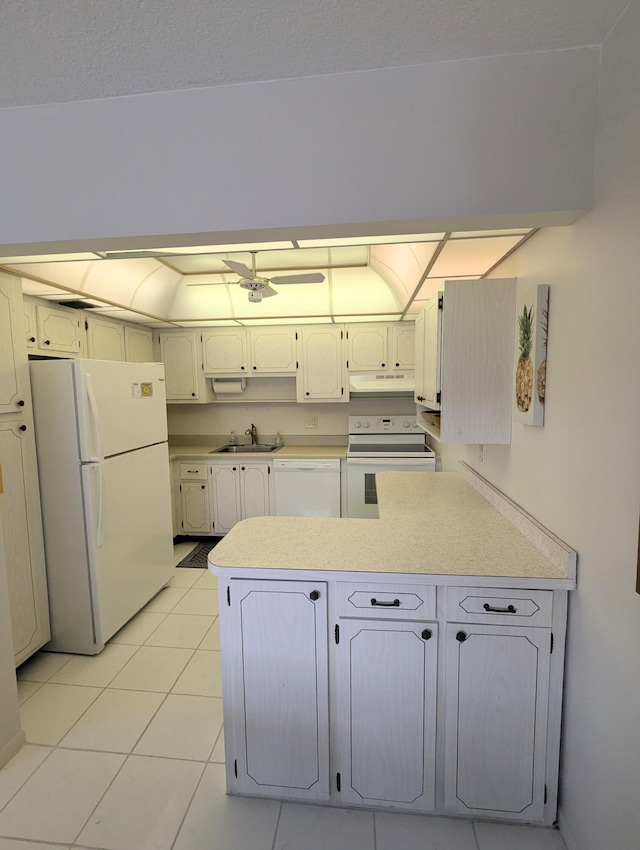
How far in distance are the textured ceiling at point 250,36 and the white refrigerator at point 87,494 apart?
140 centimetres

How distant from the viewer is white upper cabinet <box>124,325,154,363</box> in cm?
346

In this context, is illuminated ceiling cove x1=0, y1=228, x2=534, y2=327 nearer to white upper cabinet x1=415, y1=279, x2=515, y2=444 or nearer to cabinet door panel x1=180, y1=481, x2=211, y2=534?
white upper cabinet x1=415, y1=279, x2=515, y2=444

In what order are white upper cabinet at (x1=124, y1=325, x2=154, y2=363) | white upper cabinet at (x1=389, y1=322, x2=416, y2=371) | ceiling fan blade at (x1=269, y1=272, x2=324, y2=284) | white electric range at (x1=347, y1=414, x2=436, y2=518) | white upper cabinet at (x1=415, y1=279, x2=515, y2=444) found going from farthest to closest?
white upper cabinet at (x1=389, y1=322, x2=416, y2=371), white electric range at (x1=347, y1=414, x2=436, y2=518), white upper cabinet at (x1=124, y1=325, x2=154, y2=363), ceiling fan blade at (x1=269, y1=272, x2=324, y2=284), white upper cabinet at (x1=415, y1=279, x2=515, y2=444)

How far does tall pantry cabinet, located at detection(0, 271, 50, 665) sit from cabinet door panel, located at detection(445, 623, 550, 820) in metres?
2.13

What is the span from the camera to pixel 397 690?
4.41ft

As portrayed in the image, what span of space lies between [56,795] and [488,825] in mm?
1608

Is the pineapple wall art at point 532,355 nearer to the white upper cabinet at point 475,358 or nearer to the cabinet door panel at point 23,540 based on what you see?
the white upper cabinet at point 475,358

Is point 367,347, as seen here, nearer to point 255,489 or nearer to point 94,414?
point 255,489

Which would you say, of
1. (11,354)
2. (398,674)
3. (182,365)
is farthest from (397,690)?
(182,365)

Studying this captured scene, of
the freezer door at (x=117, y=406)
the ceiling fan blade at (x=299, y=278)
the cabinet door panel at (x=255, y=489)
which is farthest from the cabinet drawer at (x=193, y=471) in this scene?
the ceiling fan blade at (x=299, y=278)

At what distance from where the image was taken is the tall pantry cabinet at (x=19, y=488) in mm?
1992

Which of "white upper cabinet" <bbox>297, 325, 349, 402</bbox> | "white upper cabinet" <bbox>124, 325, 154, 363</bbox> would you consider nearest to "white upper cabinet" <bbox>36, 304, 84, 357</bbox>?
"white upper cabinet" <bbox>124, 325, 154, 363</bbox>

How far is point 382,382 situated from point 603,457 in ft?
8.66

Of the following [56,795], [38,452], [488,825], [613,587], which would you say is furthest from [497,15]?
[56,795]
